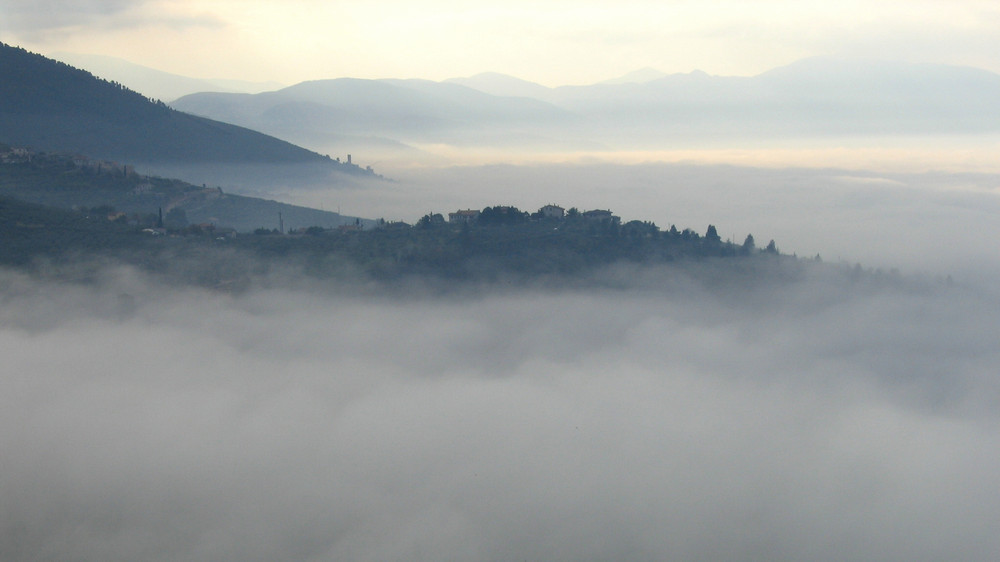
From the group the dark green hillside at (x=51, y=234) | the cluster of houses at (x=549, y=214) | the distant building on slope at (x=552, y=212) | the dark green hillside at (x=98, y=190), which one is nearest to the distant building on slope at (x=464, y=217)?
the cluster of houses at (x=549, y=214)

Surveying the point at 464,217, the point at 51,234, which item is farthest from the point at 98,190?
the point at 464,217

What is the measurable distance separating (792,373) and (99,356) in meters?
118

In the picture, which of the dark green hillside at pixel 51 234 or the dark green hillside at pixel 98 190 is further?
the dark green hillside at pixel 98 190

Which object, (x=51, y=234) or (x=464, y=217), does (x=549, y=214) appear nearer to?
(x=464, y=217)

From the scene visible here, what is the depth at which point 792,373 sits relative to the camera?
165 m

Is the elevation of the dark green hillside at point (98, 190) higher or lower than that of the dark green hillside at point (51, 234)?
higher

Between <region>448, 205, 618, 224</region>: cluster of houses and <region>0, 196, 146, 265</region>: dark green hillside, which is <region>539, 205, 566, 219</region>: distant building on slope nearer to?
<region>448, 205, 618, 224</region>: cluster of houses

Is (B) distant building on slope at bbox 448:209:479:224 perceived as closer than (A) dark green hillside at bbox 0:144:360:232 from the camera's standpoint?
Yes

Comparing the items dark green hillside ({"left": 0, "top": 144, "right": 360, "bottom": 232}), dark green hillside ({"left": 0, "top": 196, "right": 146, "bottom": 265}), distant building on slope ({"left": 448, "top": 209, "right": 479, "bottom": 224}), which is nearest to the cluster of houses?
distant building on slope ({"left": 448, "top": 209, "right": 479, "bottom": 224})

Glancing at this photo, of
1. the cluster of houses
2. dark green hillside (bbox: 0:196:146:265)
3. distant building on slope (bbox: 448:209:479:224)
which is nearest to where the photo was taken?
dark green hillside (bbox: 0:196:146:265)

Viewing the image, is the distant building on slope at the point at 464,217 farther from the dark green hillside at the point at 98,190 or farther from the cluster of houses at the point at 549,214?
the dark green hillside at the point at 98,190

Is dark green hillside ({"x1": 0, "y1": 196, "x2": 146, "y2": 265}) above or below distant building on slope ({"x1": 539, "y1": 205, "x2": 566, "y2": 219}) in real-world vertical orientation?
below

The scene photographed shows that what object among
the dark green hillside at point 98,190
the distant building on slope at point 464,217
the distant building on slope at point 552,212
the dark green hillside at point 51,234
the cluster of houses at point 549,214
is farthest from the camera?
the distant building on slope at point 552,212

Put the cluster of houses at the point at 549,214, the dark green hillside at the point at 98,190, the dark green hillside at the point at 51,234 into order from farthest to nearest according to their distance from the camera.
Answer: the dark green hillside at the point at 98,190 → the cluster of houses at the point at 549,214 → the dark green hillside at the point at 51,234
